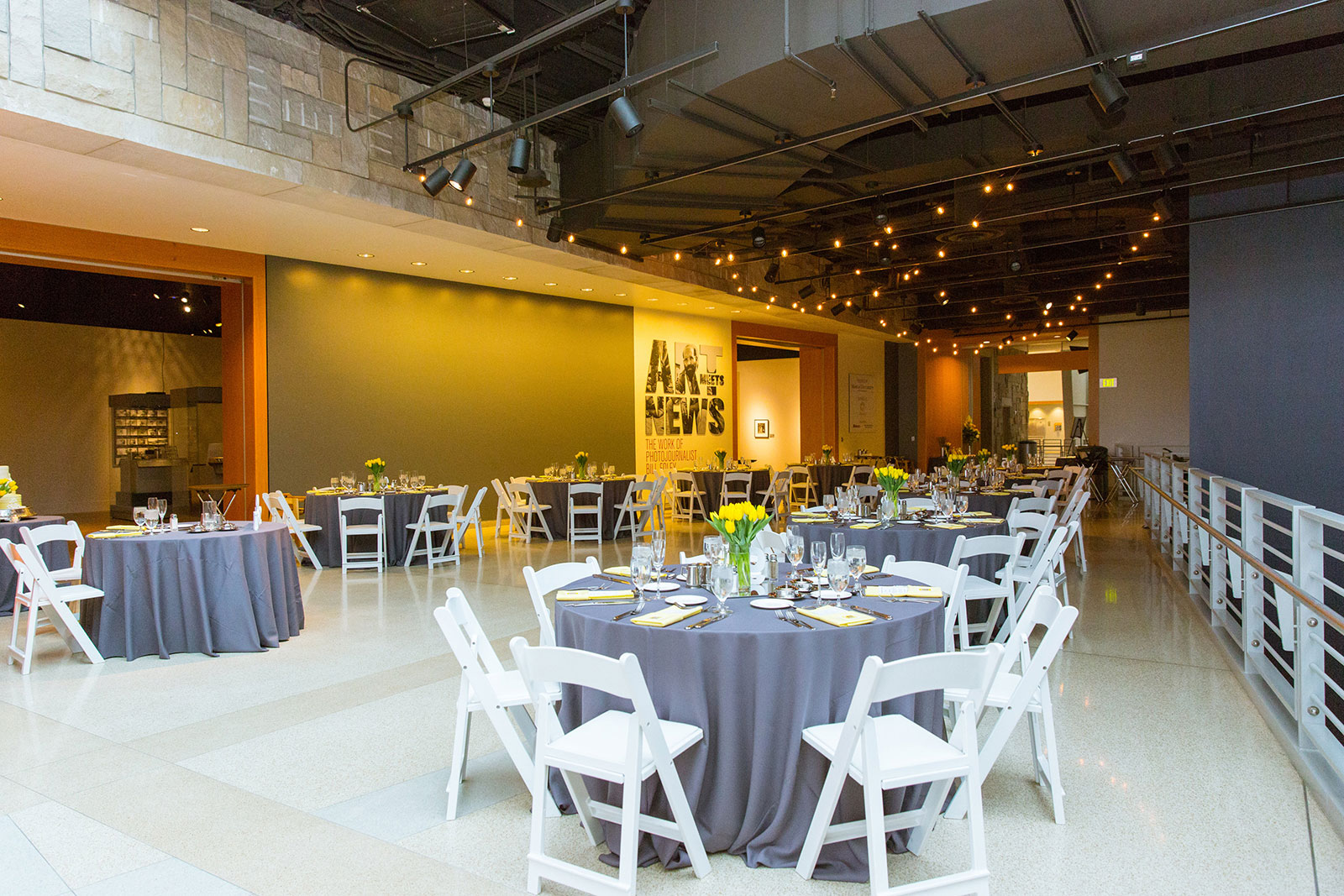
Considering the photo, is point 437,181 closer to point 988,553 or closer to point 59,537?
point 59,537

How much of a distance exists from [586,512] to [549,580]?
735cm

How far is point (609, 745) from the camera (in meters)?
2.52

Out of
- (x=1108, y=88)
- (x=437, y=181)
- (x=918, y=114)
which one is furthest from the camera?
(x=437, y=181)

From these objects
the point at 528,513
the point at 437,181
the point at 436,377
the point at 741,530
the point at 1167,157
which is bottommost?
the point at 528,513

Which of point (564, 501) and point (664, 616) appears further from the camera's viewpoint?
point (564, 501)

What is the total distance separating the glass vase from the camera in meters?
3.31

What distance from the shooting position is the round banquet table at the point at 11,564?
6.68 metres

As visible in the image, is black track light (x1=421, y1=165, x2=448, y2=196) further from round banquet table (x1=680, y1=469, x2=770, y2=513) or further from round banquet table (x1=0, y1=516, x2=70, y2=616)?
round banquet table (x1=680, y1=469, x2=770, y2=513)

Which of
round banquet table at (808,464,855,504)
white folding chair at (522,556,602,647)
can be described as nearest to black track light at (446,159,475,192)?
white folding chair at (522,556,602,647)

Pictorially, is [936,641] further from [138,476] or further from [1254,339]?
[138,476]

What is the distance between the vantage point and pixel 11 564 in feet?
22.2

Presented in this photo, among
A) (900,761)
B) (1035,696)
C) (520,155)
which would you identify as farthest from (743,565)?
(520,155)

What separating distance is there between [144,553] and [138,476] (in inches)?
399

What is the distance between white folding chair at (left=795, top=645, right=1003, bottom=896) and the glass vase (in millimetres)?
784
